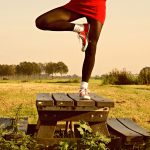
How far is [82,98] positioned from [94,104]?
0.71 feet

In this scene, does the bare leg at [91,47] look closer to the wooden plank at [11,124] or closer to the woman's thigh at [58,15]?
the woman's thigh at [58,15]

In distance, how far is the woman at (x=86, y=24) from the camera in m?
5.09

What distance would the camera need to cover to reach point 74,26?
5273 millimetres

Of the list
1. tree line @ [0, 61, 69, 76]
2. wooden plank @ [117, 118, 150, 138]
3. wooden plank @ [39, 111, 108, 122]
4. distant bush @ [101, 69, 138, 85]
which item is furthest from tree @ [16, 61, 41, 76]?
wooden plank @ [39, 111, 108, 122]

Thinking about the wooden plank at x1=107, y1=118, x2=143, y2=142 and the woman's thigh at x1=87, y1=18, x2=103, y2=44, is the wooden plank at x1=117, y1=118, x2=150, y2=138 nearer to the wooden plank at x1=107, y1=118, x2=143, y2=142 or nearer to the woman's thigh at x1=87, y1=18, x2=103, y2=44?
the wooden plank at x1=107, y1=118, x2=143, y2=142

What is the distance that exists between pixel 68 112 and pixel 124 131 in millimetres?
909

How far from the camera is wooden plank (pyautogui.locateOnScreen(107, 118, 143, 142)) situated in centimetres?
547

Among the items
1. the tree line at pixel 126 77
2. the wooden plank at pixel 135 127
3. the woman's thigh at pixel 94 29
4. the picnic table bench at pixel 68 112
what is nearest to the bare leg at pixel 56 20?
the woman's thigh at pixel 94 29

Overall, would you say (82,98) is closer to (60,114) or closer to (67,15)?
(60,114)


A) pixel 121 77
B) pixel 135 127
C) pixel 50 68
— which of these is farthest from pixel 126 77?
pixel 50 68

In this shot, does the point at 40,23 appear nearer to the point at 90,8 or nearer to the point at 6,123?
the point at 90,8

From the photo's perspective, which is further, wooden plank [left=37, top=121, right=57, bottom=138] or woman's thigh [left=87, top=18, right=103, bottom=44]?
wooden plank [left=37, top=121, right=57, bottom=138]

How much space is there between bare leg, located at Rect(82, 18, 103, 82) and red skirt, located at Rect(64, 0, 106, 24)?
79 mm

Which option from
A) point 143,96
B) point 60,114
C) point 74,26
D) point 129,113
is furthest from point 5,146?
point 143,96
